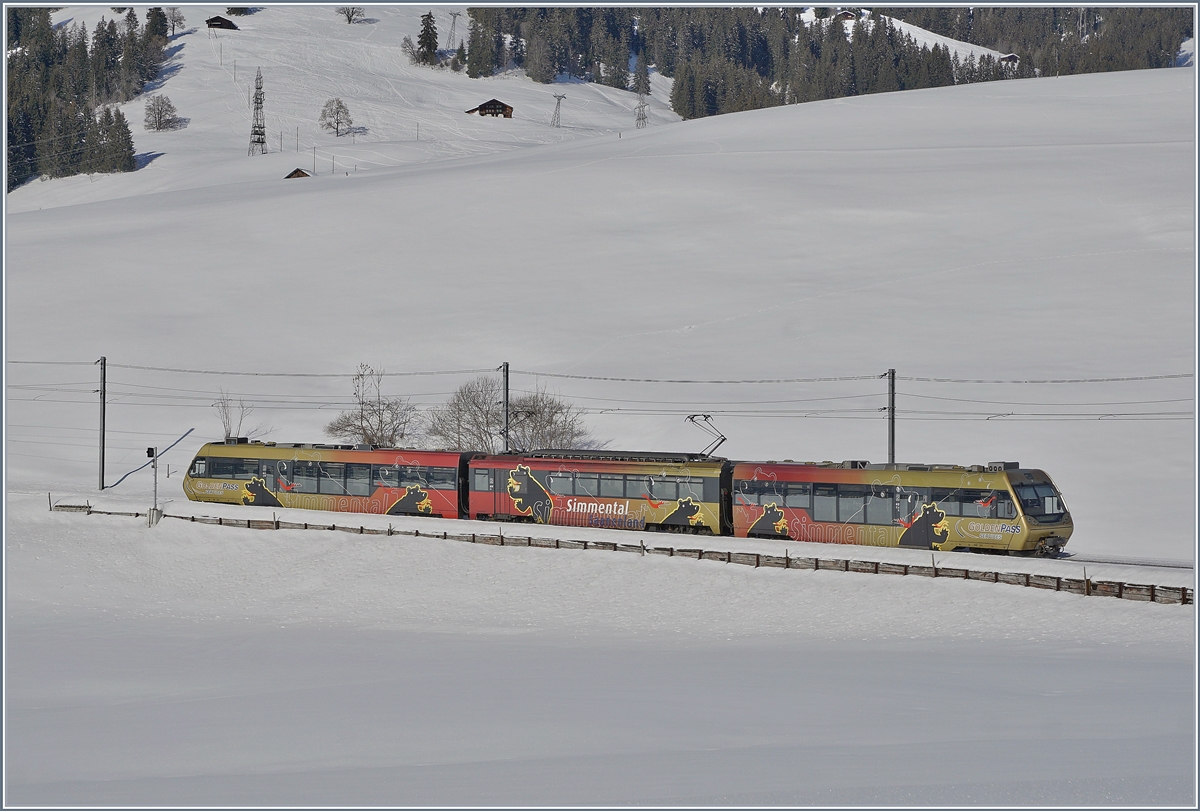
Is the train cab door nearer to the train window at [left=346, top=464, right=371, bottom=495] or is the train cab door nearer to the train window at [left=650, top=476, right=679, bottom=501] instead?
the train window at [left=346, top=464, right=371, bottom=495]

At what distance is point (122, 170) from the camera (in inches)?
6270

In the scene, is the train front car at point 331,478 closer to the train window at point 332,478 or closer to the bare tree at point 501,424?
the train window at point 332,478

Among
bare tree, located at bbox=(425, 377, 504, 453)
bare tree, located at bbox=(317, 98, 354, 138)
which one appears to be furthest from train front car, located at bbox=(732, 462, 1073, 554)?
bare tree, located at bbox=(317, 98, 354, 138)

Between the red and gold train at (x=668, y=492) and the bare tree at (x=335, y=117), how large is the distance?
134 m

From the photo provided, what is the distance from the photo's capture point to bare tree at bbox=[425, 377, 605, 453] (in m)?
56.8

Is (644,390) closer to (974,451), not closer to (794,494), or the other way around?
(974,451)

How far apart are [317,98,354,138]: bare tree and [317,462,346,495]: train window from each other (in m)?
136

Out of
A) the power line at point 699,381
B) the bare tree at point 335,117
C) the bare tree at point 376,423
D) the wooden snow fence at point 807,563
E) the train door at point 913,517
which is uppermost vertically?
the bare tree at point 335,117

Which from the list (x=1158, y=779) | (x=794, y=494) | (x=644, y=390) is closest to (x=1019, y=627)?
(x=794, y=494)

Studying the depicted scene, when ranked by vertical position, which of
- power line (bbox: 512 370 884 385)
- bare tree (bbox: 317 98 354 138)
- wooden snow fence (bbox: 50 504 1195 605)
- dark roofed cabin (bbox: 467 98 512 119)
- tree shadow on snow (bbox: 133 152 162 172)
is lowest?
wooden snow fence (bbox: 50 504 1195 605)

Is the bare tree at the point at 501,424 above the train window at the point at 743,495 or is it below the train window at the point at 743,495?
above

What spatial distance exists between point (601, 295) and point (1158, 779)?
205 ft

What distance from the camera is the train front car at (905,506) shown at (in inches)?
1404

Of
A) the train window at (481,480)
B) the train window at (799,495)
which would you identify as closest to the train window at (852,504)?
the train window at (799,495)
